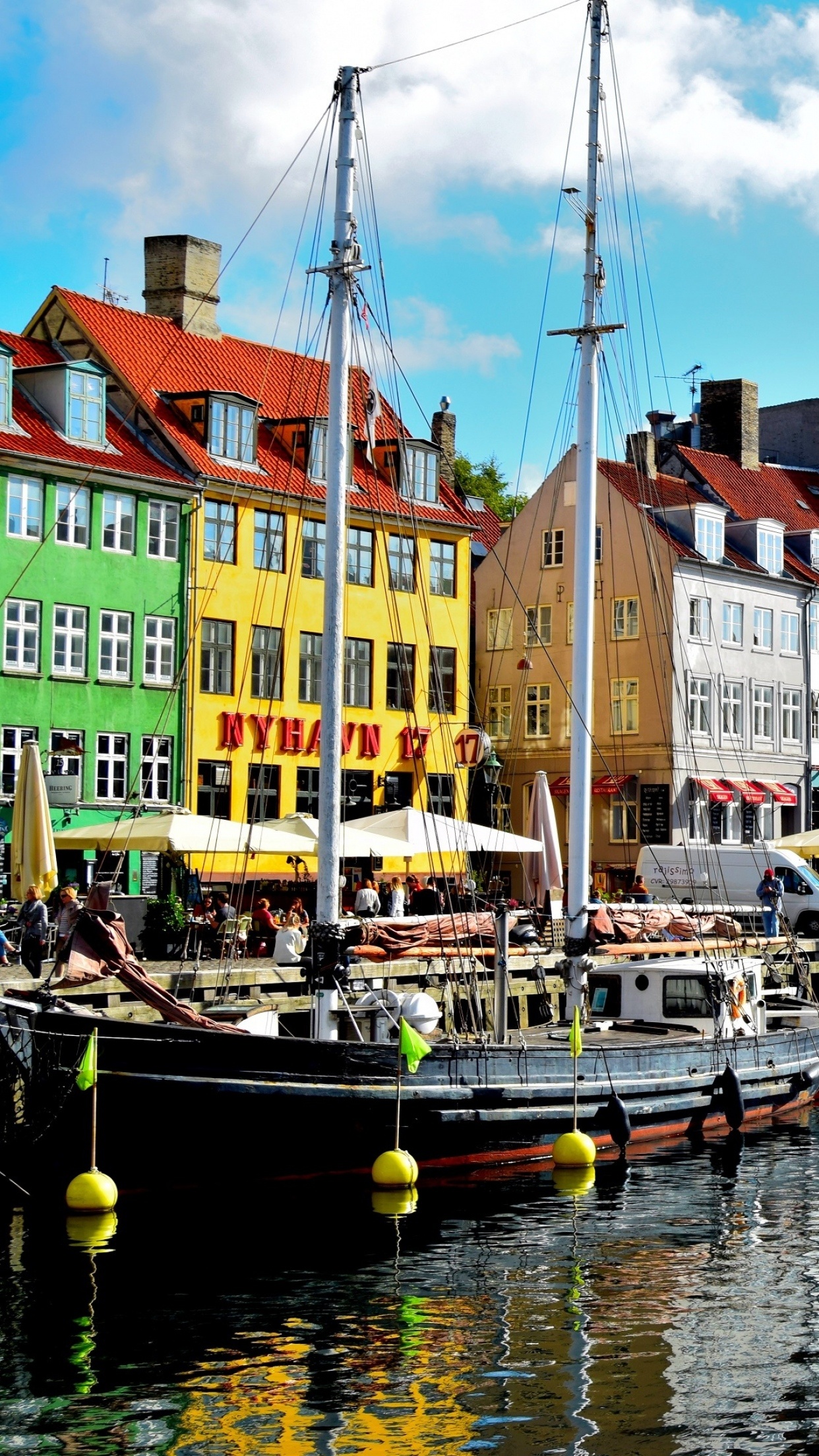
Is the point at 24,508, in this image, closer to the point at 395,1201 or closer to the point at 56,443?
the point at 56,443

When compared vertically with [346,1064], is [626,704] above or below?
above

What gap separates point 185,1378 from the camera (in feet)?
47.6

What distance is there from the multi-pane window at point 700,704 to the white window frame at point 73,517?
2114 cm

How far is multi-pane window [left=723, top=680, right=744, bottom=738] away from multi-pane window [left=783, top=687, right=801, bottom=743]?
8.93 feet

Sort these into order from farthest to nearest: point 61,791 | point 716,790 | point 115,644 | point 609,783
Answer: point 716,790, point 609,783, point 115,644, point 61,791

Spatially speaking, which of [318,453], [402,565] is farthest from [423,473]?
[318,453]

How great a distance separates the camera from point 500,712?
205ft

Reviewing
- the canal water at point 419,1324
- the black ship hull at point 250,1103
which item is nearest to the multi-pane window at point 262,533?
the black ship hull at point 250,1103

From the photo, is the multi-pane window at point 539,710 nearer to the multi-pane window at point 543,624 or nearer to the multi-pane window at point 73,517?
the multi-pane window at point 543,624

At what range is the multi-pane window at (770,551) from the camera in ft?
209

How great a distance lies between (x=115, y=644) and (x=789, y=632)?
2741cm

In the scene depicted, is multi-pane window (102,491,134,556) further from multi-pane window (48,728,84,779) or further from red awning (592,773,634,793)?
red awning (592,773,634,793)

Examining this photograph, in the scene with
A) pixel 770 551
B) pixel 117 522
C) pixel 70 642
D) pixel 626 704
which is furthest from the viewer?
pixel 770 551

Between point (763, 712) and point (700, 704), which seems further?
point (763, 712)
